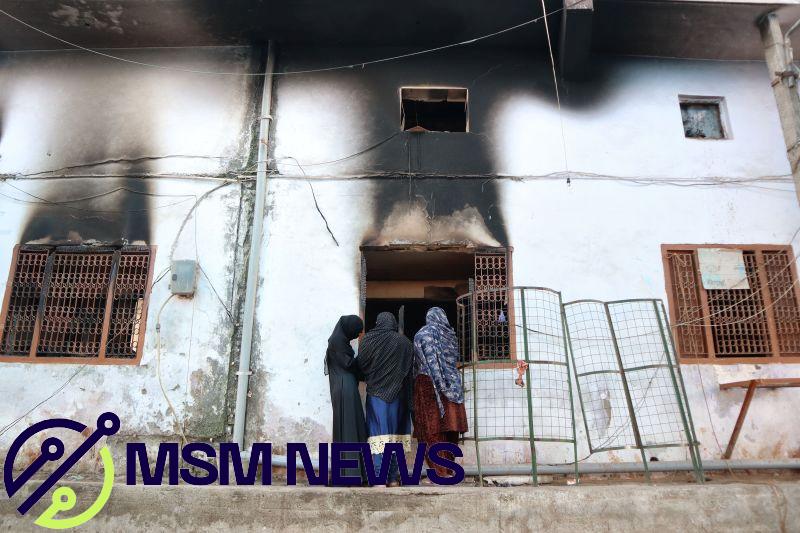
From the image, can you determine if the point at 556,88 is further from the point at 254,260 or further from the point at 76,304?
the point at 76,304

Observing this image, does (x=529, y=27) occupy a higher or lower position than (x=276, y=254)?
higher

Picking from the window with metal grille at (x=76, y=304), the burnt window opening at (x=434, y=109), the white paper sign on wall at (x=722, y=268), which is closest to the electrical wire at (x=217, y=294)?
the window with metal grille at (x=76, y=304)

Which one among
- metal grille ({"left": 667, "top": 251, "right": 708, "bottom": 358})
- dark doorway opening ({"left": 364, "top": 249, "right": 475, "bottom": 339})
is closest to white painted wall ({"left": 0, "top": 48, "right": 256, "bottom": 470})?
dark doorway opening ({"left": 364, "top": 249, "right": 475, "bottom": 339})

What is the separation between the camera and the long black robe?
6.02m

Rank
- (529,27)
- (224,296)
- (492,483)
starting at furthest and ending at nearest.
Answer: (529,27) → (224,296) → (492,483)

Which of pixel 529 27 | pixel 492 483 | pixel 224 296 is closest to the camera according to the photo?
pixel 492 483

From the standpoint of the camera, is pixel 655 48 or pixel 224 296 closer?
pixel 224 296

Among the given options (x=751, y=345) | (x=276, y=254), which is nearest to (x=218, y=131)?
(x=276, y=254)

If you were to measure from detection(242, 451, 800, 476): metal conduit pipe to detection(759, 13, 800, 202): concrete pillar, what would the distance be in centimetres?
300

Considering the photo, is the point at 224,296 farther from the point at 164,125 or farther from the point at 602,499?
the point at 602,499

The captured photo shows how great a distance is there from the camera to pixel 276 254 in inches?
294

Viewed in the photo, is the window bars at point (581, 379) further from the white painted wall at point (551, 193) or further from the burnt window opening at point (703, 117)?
the burnt window opening at point (703, 117)

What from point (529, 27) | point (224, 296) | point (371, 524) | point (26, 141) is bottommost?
point (371, 524)

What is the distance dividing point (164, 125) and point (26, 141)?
71.2 inches
